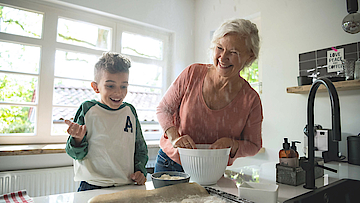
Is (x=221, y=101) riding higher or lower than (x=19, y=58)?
lower

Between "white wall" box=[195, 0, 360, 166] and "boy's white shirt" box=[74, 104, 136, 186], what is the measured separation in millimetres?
1617

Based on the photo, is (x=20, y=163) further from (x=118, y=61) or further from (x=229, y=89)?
(x=229, y=89)

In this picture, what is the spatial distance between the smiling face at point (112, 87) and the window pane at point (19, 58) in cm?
163

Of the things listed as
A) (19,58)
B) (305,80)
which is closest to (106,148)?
(305,80)

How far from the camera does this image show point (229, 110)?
1028 mm

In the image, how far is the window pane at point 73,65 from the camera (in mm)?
2365

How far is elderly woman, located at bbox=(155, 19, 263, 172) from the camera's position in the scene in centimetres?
100

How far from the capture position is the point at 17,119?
2.15 m

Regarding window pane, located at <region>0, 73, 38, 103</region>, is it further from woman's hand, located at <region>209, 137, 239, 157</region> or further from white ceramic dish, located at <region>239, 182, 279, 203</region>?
white ceramic dish, located at <region>239, 182, 279, 203</region>

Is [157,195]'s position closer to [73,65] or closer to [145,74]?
[73,65]

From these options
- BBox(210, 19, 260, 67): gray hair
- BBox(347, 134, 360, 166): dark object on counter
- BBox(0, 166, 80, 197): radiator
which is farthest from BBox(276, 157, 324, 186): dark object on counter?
BBox(0, 166, 80, 197): radiator

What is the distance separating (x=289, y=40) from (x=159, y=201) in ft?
6.68

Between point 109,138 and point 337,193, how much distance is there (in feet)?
2.74

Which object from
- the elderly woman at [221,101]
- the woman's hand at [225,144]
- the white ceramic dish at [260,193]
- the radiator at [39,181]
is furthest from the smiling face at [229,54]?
the radiator at [39,181]
